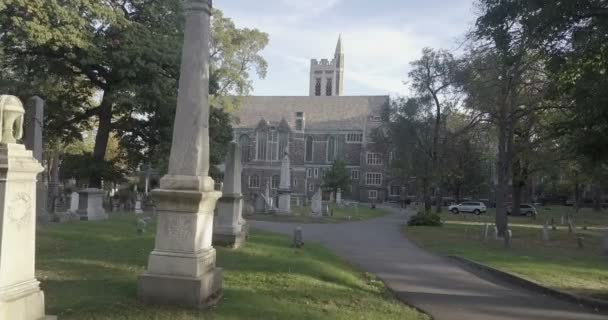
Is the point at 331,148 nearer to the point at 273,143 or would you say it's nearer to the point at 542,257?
the point at 273,143

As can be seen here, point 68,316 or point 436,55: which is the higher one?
point 436,55

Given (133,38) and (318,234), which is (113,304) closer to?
(318,234)

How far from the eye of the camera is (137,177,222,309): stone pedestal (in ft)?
22.9

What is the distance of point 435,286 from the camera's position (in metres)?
11.2

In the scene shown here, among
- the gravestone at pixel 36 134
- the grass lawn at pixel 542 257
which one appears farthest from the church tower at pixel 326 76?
the gravestone at pixel 36 134

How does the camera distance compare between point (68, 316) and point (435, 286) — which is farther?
point (435, 286)

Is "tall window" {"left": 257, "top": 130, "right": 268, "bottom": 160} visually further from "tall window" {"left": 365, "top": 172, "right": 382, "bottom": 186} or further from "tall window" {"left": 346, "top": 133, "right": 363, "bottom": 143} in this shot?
"tall window" {"left": 365, "top": 172, "right": 382, "bottom": 186}

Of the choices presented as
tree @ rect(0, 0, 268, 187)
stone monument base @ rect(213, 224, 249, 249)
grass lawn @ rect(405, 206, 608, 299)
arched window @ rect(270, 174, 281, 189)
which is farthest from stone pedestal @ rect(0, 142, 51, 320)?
arched window @ rect(270, 174, 281, 189)

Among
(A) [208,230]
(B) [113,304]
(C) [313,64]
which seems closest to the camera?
(B) [113,304]

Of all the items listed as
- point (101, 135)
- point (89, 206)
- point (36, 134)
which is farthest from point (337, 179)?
point (36, 134)

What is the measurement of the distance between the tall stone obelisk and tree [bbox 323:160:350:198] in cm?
6933

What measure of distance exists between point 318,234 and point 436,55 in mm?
21478

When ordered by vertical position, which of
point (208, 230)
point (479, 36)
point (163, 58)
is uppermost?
point (163, 58)

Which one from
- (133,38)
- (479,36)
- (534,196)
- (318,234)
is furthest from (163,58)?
(534,196)
